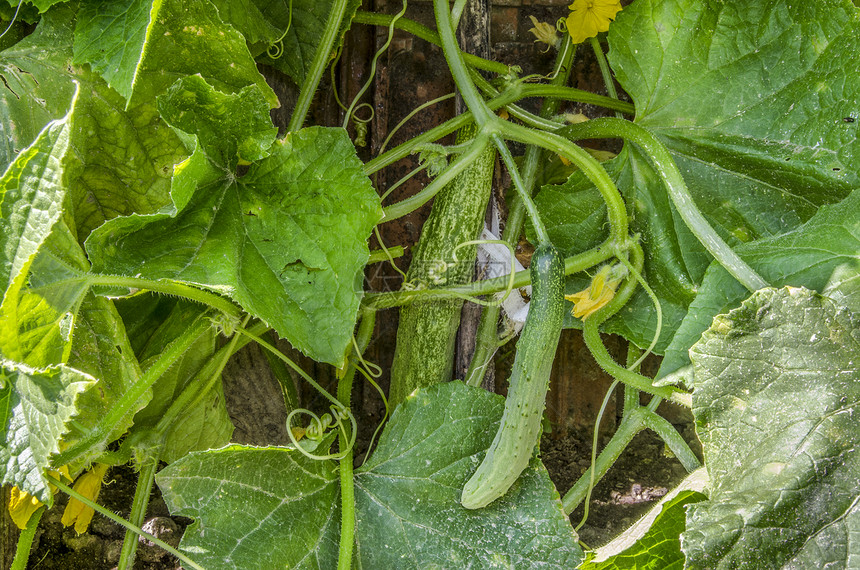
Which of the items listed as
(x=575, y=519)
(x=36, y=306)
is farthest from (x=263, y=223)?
(x=575, y=519)

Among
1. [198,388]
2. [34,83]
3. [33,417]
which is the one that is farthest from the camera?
[198,388]

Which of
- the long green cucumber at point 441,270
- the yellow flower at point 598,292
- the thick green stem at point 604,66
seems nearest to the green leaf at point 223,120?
the long green cucumber at point 441,270

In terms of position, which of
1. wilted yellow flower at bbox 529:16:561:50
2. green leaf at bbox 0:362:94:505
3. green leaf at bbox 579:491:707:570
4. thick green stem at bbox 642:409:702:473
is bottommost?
green leaf at bbox 579:491:707:570

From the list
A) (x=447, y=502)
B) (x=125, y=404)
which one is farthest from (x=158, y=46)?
(x=447, y=502)

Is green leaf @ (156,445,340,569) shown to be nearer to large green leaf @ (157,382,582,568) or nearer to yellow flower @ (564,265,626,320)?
large green leaf @ (157,382,582,568)

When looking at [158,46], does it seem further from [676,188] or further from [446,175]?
[676,188]

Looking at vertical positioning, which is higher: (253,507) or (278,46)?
(278,46)

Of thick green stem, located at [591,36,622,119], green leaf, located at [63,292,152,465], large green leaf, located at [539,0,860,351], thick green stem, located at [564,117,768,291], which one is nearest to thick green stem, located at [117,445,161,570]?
green leaf, located at [63,292,152,465]
